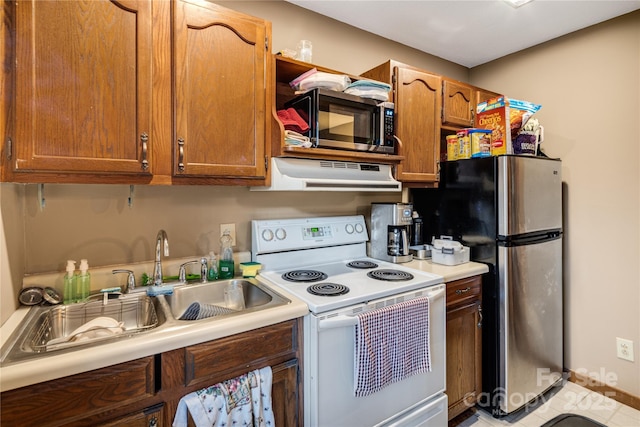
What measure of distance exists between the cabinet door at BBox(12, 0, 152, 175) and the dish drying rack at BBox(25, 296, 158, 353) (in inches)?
21.5

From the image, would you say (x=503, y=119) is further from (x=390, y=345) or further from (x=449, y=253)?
(x=390, y=345)

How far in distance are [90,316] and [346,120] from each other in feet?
4.73

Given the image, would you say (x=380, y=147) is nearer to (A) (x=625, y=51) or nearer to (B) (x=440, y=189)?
(B) (x=440, y=189)

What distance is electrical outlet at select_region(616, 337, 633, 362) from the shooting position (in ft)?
6.71

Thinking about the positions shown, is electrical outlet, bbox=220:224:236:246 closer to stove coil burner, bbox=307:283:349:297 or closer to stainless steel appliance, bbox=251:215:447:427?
stainless steel appliance, bbox=251:215:447:427

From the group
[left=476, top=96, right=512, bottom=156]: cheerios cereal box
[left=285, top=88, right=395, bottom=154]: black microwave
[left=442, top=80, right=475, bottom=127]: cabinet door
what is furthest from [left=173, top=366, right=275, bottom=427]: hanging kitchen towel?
[left=442, top=80, right=475, bottom=127]: cabinet door

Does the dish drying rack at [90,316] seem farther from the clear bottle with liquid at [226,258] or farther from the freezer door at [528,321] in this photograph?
the freezer door at [528,321]

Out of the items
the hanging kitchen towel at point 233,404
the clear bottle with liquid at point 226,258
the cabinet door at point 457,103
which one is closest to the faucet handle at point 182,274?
the clear bottle with liquid at point 226,258

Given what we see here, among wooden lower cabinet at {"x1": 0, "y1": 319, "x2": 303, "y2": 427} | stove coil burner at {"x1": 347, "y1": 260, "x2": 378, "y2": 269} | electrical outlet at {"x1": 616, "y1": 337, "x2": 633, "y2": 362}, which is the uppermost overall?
stove coil burner at {"x1": 347, "y1": 260, "x2": 378, "y2": 269}

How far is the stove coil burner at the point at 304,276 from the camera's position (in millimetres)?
1633

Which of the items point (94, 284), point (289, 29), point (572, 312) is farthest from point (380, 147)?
point (572, 312)

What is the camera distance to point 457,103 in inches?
90.6

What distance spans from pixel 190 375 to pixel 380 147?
1.39 metres

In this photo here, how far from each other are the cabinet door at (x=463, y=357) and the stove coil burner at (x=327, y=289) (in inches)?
27.6
